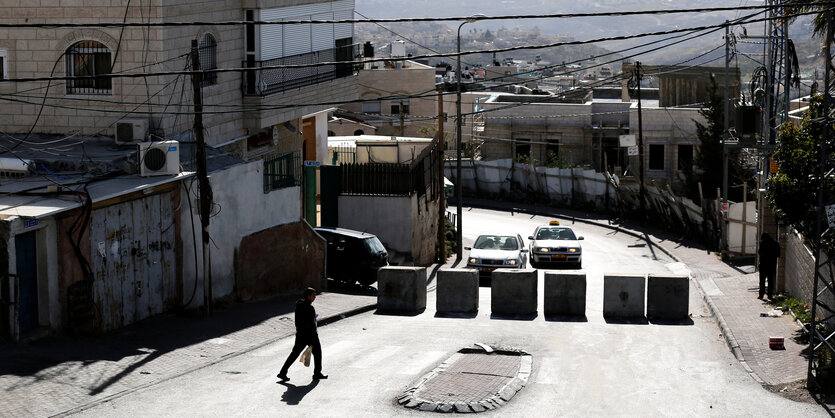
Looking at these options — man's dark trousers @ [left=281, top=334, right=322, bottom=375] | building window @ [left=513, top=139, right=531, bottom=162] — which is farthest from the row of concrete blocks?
building window @ [left=513, top=139, right=531, bottom=162]

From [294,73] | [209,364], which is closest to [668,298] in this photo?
[209,364]

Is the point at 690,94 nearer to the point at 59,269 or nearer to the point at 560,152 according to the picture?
the point at 560,152

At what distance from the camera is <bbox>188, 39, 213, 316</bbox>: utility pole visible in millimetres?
20828

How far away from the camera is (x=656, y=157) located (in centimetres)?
5912

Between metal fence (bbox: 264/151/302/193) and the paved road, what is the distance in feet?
14.3

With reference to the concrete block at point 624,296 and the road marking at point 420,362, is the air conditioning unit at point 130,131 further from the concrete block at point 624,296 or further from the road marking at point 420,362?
the concrete block at point 624,296

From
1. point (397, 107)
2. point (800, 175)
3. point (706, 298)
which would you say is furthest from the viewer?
point (397, 107)

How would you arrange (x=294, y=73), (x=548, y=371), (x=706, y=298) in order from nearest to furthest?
(x=548, y=371), (x=706, y=298), (x=294, y=73)

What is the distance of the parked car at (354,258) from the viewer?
94.0 ft

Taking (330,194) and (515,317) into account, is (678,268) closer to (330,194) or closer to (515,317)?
(330,194)

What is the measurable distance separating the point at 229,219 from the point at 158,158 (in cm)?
284

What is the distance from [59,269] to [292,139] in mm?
18204

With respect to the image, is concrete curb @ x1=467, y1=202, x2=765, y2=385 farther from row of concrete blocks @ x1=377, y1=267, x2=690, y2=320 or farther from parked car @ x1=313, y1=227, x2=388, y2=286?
parked car @ x1=313, y1=227, x2=388, y2=286

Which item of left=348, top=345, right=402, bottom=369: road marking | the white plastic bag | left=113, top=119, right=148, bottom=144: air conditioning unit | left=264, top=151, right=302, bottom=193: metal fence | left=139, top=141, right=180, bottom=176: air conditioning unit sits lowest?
left=348, top=345, right=402, bottom=369: road marking
